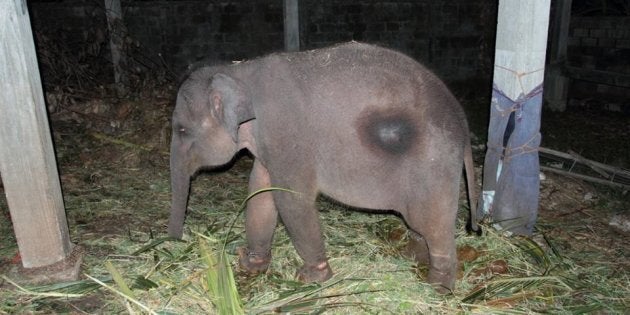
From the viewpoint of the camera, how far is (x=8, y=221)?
428 centimetres

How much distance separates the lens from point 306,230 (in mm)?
3096

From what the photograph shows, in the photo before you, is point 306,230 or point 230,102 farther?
point 306,230

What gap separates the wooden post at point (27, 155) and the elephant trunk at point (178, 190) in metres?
0.71

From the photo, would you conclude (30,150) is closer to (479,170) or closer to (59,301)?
(59,301)

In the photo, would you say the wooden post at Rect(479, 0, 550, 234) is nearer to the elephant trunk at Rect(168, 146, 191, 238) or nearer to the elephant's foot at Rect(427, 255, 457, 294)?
the elephant's foot at Rect(427, 255, 457, 294)

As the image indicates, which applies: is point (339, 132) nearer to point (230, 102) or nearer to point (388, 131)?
point (388, 131)

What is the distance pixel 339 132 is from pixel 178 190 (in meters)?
1.11

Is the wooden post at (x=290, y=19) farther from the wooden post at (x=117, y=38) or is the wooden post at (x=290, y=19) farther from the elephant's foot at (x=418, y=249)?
the elephant's foot at (x=418, y=249)

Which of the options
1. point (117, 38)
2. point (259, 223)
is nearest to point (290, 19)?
point (117, 38)

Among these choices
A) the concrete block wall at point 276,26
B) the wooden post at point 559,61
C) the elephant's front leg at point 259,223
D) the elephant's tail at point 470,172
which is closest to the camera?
the elephant's tail at point 470,172

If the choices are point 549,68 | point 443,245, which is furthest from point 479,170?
point 549,68

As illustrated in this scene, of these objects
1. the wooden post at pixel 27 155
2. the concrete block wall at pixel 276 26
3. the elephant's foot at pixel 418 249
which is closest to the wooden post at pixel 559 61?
the concrete block wall at pixel 276 26

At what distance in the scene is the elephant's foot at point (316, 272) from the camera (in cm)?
322

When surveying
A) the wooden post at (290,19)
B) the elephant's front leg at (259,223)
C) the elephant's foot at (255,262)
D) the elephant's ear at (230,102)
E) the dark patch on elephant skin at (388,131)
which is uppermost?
the wooden post at (290,19)
